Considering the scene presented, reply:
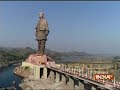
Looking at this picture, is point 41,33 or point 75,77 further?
point 41,33

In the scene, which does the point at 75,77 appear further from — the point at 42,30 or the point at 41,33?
the point at 42,30

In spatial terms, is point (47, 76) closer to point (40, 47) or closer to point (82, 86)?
point (40, 47)

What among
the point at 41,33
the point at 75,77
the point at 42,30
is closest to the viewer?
the point at 75,77

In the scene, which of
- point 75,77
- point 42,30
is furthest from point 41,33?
point 75,77

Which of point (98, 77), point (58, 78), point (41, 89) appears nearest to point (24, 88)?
point (41, 89)

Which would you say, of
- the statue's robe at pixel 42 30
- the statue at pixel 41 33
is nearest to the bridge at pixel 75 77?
the statue at pixel 41 33

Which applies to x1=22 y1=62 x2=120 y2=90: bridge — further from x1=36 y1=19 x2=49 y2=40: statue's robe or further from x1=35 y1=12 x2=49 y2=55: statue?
x1=36 y1=19 x2=49 y2=40: statue's robe

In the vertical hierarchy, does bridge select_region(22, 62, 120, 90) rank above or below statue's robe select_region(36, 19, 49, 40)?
below

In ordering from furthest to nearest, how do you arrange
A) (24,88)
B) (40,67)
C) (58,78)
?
(40,67), (58,78), (24,88)

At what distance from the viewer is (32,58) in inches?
5202

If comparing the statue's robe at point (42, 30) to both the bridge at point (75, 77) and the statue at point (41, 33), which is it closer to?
the statue at point (41, 33)

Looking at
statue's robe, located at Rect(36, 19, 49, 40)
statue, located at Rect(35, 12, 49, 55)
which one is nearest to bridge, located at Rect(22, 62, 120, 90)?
statue, located at Rect(35, 12, 49, 55)

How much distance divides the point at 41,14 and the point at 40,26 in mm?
6596

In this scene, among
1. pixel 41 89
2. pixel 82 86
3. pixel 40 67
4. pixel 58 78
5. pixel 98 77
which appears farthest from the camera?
pixel 40 67
